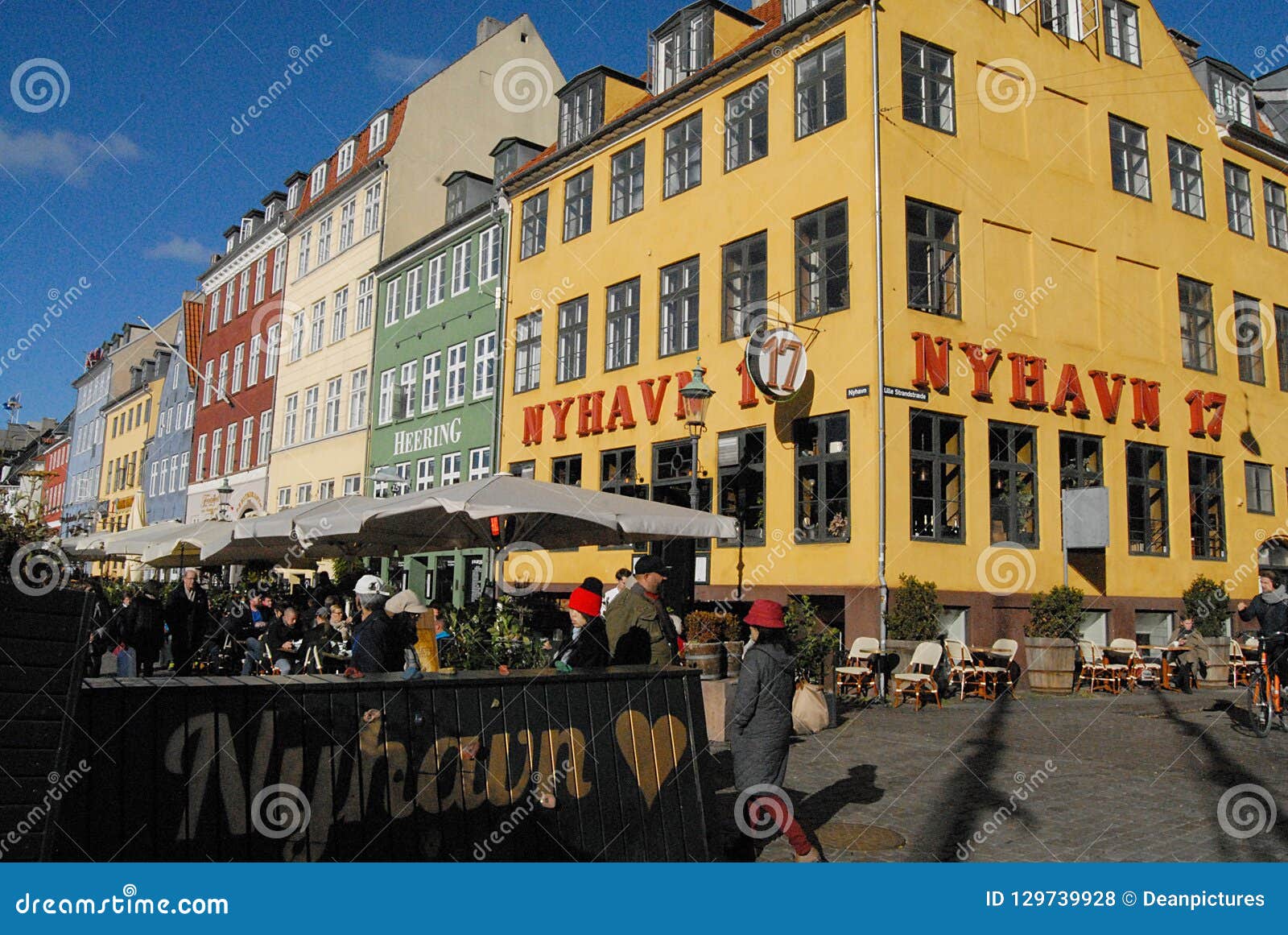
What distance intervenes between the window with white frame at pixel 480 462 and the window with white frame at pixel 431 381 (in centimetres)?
306

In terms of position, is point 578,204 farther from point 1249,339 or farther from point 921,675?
point 1249,339

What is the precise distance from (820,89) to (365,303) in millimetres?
20947

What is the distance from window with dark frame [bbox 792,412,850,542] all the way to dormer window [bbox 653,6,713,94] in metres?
8.97

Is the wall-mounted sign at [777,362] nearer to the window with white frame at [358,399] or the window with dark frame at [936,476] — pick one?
the window with dark frame at [936,476]

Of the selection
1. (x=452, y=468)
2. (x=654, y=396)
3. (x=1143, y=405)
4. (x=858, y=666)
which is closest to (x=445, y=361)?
(x=452, y=468)

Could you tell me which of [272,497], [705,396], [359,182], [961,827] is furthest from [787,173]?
[272,497]

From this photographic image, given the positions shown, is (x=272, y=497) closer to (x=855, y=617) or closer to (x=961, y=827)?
(x=855, y=617)

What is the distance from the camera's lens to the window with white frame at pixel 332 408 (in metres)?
37.2

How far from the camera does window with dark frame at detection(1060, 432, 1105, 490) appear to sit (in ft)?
65.4

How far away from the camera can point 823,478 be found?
1838 centimetres

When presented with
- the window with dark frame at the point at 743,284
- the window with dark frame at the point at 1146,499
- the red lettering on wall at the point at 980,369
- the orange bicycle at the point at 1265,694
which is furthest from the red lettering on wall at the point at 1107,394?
the orange bicycle at the point at 1265,694

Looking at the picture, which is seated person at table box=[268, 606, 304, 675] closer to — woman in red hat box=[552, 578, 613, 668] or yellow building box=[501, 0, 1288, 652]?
yellow building box=[501, 0, 1288, 652]

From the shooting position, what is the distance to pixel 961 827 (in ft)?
24.7

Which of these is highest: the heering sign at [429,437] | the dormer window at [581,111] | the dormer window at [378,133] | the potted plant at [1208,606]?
the dormer window at [378,133]
